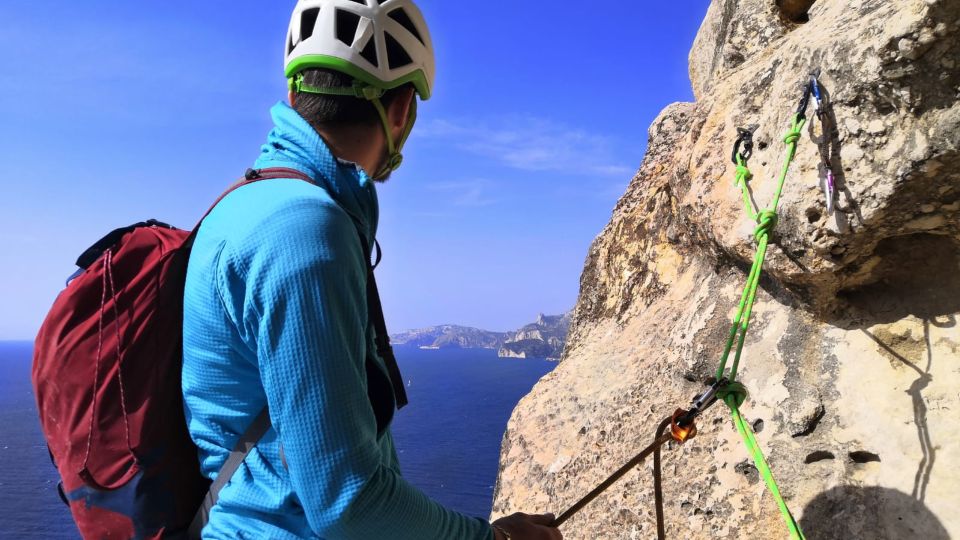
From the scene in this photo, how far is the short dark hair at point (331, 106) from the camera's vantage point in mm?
2688

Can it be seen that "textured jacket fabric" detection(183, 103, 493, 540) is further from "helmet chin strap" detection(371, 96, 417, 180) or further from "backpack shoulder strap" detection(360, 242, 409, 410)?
"helmet chin strap" detection(371, 96, 417, 180)

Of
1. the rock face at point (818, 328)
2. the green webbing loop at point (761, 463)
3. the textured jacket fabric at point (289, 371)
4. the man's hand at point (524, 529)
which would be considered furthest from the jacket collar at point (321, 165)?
the rock face at point (818, 328)

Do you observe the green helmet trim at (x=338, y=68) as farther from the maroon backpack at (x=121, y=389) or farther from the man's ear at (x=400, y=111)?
the maroon backpack at (x=121, y=389)

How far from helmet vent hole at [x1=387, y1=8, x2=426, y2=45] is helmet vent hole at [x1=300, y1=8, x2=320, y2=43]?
0.32 metres

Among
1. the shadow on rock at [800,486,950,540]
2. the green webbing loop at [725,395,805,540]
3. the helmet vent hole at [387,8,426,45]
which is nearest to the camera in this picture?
the helmet vent hole at [387,8,426,45]

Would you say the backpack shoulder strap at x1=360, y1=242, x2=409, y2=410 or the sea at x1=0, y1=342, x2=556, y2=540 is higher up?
the backpack shoulder strap at x1=360, y1=242, x2=409, y2=410

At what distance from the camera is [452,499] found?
64.9 meters

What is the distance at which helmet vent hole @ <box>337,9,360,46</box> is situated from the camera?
9.42 feet

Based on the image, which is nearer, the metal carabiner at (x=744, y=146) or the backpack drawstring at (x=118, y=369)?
the backpack drawstring at (x=118, y=369)

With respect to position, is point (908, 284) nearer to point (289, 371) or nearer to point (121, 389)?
point (289, 371)

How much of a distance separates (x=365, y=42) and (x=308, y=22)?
327mm

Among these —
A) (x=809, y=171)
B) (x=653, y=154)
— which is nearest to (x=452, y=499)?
(x=653, y=154)

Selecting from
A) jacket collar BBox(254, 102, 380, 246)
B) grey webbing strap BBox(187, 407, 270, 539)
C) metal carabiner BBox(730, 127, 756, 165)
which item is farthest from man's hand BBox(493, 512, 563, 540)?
metal carabiner BBox(730, 127, 756, 165)

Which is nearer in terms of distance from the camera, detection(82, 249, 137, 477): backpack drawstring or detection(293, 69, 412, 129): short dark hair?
detection(82, 249, 137, 477): backpack drawstring
